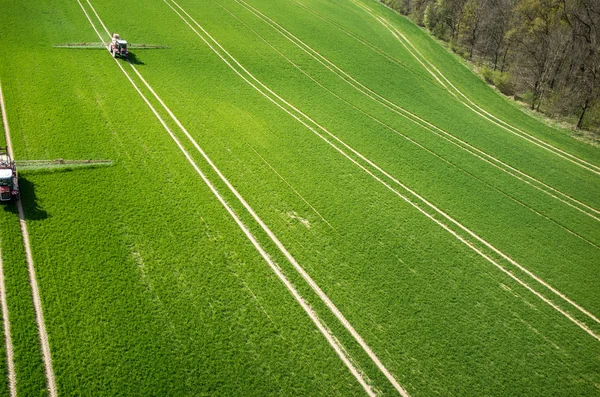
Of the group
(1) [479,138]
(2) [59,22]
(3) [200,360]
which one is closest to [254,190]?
(3) [200,360]

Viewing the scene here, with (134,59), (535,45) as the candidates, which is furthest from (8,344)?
(535,45)

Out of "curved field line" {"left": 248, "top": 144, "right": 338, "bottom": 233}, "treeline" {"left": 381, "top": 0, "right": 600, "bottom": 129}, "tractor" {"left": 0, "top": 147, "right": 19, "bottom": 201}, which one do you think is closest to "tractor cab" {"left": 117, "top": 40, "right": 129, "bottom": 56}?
"curved field line" {"left": 248, "top": 144, "right": 338, "bottom": 233}

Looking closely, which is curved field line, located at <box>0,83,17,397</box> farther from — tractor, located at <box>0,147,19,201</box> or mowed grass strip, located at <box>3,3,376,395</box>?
tractor, located at <box>0,147,19,201</box>

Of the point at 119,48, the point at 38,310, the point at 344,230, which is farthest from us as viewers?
the point at 119,48

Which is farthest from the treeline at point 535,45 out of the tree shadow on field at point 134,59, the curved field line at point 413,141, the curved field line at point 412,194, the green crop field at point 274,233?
the tree shadow on field at point 134,59

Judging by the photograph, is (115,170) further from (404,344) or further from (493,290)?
(493,290)

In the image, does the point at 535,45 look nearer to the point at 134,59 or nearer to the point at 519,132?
the point at 519,132

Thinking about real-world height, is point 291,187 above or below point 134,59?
below
